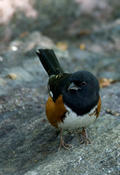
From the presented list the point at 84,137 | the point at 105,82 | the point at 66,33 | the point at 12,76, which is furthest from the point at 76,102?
the point at 66,33

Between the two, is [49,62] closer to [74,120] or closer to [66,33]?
[74,120]

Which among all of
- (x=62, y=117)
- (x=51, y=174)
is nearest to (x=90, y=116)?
(x=62, y=117)

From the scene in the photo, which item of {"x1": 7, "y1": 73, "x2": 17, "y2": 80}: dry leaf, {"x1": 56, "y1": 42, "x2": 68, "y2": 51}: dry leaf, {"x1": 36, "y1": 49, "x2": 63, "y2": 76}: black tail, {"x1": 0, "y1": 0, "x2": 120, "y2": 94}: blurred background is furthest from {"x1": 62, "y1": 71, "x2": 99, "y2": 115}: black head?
{"x1": 56, "y1": 42, "x2": 68, "y2": 51}: dry leaf

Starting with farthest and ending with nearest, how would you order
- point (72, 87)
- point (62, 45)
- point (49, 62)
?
1. point (62, 45)
2. point (49, 62)
3. point (72, 87)

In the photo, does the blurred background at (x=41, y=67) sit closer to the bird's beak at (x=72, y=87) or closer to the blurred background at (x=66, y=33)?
the blurred background at (x=66, y=33)

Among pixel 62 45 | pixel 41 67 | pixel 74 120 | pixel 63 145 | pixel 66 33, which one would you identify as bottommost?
pixel 63 145

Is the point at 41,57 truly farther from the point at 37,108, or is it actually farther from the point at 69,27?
the point at 69,27

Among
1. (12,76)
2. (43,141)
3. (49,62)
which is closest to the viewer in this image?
(43,141)

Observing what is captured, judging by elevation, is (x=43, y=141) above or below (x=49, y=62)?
below
